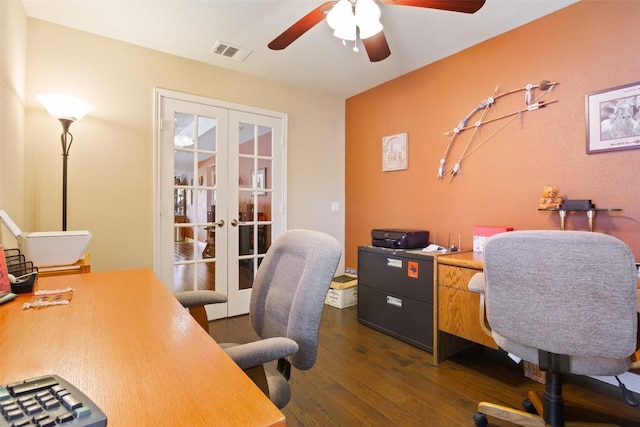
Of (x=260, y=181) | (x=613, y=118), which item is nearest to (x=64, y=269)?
(x=260, y=181)

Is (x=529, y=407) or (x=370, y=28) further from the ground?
(x=370, y=28)

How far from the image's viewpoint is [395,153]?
328cm

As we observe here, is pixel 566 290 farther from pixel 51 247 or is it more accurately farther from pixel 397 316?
pixel 51 247

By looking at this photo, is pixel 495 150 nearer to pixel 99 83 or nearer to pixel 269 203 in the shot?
pixel 269 203

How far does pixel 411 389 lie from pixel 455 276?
769 mm

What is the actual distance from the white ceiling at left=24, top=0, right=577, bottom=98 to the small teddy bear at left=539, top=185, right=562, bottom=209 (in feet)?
4.06

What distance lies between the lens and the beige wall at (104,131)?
90.5 inches

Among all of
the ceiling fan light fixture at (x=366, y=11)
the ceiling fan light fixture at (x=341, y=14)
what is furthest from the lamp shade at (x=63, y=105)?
the ceiling fan light fixture at (x=366, y=11)

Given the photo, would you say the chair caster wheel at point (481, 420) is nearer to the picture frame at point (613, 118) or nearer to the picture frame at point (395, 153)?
the picture frame at point (613, 118)

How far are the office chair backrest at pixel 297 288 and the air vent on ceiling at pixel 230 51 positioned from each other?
212 cm

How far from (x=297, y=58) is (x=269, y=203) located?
146 cm

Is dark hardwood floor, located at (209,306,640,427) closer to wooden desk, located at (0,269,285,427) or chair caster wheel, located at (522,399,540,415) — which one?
chair caster wheel, located at (522,399,540,415)

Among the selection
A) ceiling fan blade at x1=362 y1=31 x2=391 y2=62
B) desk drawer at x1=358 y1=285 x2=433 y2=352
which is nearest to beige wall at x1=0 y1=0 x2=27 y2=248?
ceiling fan blade at x1=362 y1=31 x2=391 y2=62

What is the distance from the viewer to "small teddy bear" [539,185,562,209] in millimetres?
2061
